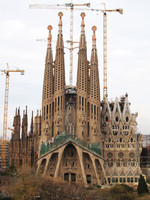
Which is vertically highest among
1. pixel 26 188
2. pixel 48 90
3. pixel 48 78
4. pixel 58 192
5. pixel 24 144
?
pixel 48 78

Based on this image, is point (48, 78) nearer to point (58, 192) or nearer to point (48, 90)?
point (48, 90)

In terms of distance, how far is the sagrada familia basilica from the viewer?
8206 cm

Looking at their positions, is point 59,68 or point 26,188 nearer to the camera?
point 26,188

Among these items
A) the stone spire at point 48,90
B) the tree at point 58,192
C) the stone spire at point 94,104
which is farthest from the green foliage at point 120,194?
the stone spire at point 48,90

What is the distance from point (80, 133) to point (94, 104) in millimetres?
7794

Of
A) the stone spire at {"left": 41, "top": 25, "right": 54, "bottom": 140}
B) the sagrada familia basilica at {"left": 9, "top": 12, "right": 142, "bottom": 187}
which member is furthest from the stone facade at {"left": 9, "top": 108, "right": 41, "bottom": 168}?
the stone spire at {"left": 41, "top": 25, "right": 54, "bottom": 140}

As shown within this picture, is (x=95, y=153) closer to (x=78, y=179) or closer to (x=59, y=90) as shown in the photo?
(x=78, y=179)

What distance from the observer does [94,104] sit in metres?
87.9

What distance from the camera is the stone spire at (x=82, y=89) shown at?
84.5m

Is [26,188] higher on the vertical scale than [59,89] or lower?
lower

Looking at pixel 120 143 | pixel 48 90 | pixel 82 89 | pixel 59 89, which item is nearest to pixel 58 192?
pixel 59 89

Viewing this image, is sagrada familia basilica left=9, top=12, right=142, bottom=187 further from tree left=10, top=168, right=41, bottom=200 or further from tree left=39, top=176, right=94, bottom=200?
tree left=10, top=168, right=41, bottom=200

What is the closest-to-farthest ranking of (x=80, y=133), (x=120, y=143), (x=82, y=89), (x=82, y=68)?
(x=80, y=133)
(x=82, y=89)
(x=82, y=68)
(x=120, y=143)

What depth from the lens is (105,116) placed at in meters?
93.1
